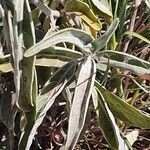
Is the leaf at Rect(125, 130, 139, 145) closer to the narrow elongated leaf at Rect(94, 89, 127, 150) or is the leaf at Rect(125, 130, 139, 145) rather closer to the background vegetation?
the background vegetation

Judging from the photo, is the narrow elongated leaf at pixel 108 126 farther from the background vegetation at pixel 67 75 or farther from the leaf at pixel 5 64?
the leaf at pixel 5 64

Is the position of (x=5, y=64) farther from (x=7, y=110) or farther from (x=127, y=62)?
(x=127, y=62)

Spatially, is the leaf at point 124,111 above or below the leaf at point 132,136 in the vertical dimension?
above

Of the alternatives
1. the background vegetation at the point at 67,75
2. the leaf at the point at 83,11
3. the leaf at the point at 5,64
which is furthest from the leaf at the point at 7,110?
the leaf at the point at 83,11

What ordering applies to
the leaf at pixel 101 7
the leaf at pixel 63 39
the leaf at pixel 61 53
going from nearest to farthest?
the leaf at pixel 63 39
the leaf at pixel 61 53
the leaf at pixel 101 7

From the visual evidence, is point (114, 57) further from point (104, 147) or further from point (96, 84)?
point (104, 147)

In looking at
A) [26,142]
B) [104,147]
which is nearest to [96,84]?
[26,142]

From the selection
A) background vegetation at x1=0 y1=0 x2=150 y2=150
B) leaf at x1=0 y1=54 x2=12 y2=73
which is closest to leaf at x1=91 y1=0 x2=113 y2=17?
background vegetation at x1=0 y1=0 x2=150 y2=150
